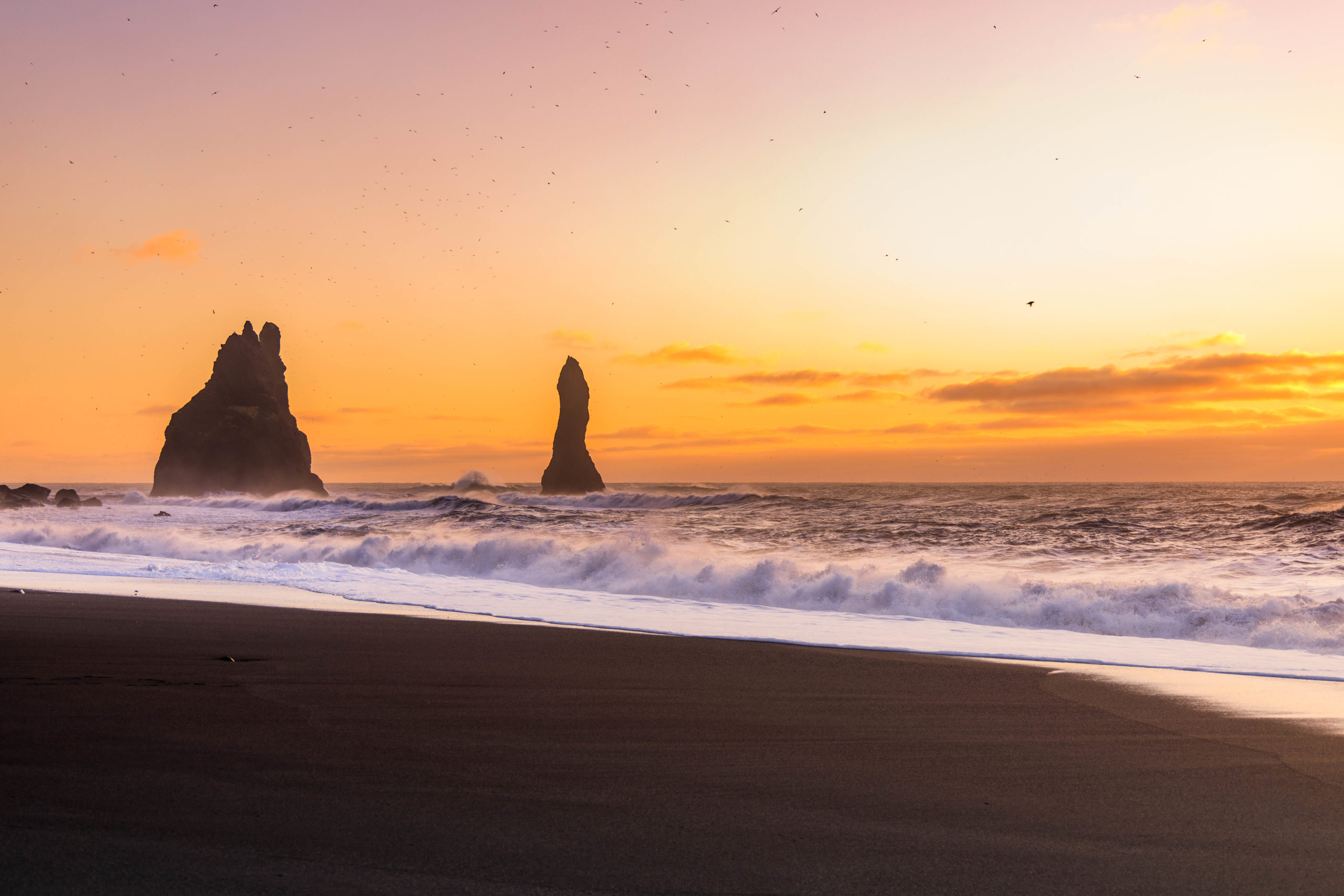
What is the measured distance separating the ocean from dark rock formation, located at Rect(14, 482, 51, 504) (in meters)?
36.3

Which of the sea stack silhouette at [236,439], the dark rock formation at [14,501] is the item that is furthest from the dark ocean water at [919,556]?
the sea stack silhouette at [236,439]

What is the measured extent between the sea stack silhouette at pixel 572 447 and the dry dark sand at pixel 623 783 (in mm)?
77484

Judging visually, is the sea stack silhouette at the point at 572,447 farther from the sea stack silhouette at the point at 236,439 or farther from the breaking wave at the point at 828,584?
the breaking wave at the point at 828,584

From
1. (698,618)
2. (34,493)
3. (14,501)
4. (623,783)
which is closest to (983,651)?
(698,618)

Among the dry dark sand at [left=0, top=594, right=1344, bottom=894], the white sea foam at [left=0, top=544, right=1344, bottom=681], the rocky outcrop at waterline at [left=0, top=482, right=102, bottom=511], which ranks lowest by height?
the rocky outcrop at waterline at [left=0, top=482, right=102, bottom=511]

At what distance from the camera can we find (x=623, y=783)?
3.72m

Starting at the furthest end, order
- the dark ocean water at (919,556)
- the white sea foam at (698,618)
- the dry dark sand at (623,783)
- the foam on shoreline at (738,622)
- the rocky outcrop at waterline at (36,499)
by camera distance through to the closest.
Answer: the rocky outcrop at waterline at (36,499) < the dark ocean water at (919,556) < the white sea foam at (698,618) < the foam on shoreline at (738,622) < the dry dark sand at (623,783)

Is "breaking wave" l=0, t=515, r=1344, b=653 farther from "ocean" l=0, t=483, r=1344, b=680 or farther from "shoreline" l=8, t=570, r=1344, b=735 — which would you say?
"shoreline" l=8, t=570, r=1344, b=735

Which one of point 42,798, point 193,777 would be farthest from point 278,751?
point 42,798

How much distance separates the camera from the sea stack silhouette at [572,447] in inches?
3327

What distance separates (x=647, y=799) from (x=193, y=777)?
188 centimetres

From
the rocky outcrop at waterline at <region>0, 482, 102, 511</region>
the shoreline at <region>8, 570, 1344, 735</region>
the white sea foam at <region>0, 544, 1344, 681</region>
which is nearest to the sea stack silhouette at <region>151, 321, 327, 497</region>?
the rocky outcrop at waterline at <region>0, 482, 102, 511</region>

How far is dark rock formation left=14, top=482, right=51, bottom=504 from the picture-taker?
187 ft

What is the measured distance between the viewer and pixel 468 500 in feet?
177
